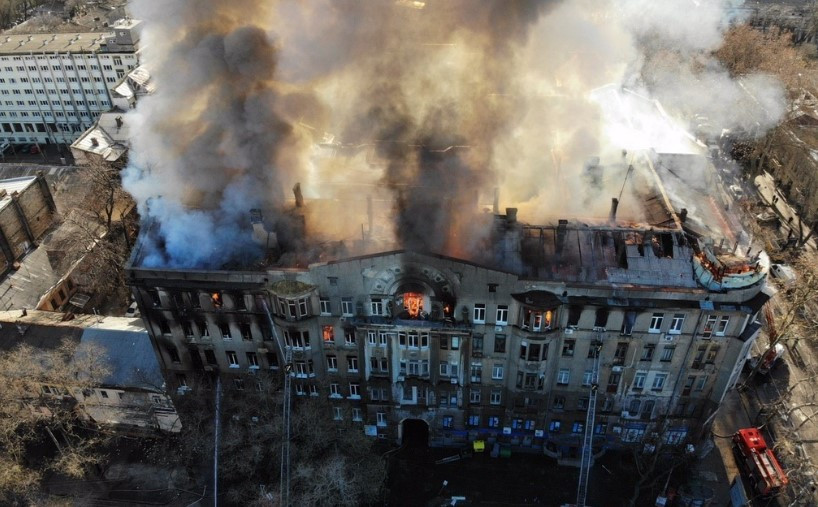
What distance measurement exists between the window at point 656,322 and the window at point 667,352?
1.42 meters

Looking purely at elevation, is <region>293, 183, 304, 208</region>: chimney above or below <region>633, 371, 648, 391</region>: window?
above

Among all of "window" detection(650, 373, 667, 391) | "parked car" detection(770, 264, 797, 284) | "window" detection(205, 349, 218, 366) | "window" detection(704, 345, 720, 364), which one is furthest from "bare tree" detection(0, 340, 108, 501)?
"parked car" detection(770, 264, 797, 284)

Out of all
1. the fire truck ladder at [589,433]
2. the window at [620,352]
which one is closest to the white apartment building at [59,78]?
the fire truck ladder at [589,433]

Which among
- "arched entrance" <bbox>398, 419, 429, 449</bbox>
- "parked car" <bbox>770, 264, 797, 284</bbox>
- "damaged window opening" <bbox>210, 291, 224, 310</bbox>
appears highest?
"damaged window opening" <bbox>210, 291, 224, 310</bbox>

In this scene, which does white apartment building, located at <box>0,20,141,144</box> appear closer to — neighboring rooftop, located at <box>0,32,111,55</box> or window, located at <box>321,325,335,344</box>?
neighboring rooftop, located at <box>0,32,111,55</box>

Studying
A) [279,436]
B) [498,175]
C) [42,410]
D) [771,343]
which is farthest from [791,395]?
[42,410]

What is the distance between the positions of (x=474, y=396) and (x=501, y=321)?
21.4 feet

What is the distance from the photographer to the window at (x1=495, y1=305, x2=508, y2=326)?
3350 cm

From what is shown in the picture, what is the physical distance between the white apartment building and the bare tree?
5075 centimetres

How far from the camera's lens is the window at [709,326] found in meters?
32.5

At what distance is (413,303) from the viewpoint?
111 feet

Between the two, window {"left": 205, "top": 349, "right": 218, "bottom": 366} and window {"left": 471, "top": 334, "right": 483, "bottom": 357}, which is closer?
window {"left": 471, "top": 334, "right": 483, "bottom": 357}

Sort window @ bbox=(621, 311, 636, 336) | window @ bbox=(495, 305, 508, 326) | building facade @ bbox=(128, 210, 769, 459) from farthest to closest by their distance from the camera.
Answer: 1. window @ bbox=(495, 305, 508, 326)
2. window @ bbox=(621, 311, 636, 336)
3. building facade @ bbox=(128, 210, 769, 459)

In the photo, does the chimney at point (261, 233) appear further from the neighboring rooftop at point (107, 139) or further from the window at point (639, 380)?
the neighboring rooftop at point (107, 139)
